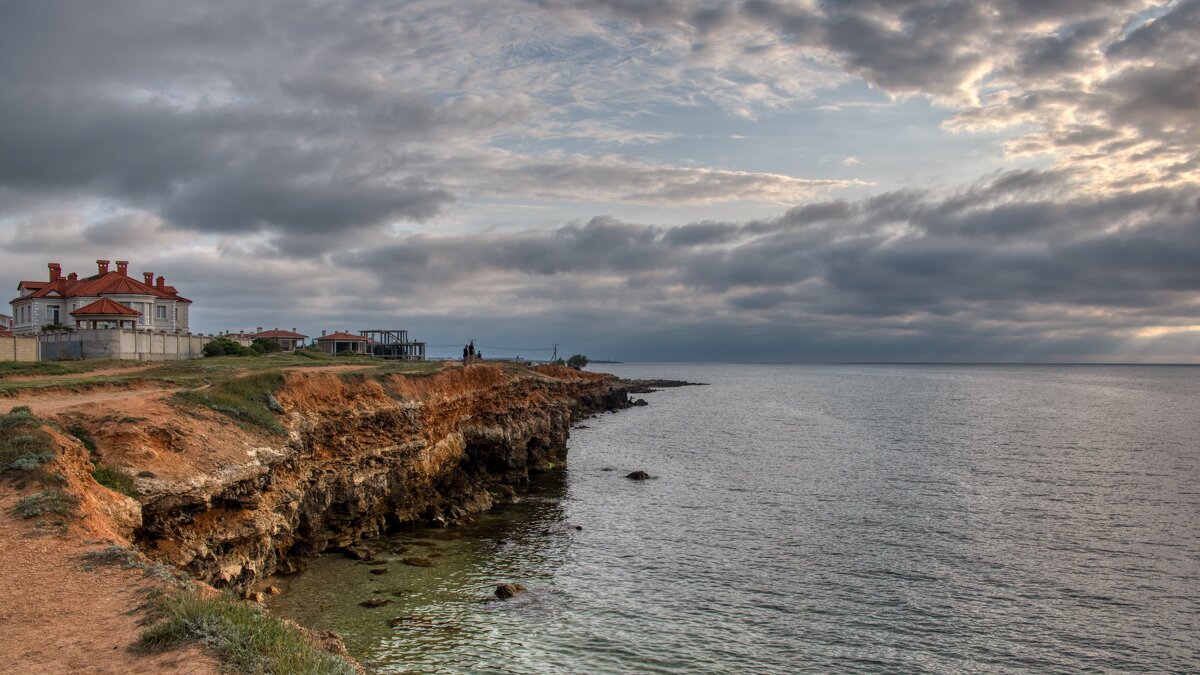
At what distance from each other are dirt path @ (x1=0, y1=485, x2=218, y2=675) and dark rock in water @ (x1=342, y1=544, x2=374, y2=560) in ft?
45.8

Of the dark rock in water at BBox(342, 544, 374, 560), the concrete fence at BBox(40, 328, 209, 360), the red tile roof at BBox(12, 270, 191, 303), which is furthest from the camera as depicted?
the red tile roof at BBox(12, 270, 191, 303)

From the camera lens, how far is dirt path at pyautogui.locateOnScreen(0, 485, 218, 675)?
9.95 m

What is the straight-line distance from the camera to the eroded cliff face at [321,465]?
20.0 meters

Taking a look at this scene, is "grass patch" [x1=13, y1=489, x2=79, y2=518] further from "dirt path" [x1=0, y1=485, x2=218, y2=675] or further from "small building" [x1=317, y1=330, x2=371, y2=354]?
"small building" [x1=317, y1=330, x2=371, y2=354]

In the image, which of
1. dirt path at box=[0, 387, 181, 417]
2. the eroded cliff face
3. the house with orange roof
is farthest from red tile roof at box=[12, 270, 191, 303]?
dirt path at box=[0, 387, 181, 417]

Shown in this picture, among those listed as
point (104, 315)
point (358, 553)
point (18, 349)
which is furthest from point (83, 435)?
point (104, 315)

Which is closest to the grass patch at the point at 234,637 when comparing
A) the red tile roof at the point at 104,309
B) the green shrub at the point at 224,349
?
the green shrub at the point at 224,349

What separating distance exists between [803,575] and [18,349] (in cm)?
4961

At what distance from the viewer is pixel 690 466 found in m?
55.0

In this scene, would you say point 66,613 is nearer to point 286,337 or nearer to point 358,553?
point 358,553

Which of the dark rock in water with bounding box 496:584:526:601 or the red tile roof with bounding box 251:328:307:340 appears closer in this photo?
the dark rock in water with bounding box 496:584:526:601

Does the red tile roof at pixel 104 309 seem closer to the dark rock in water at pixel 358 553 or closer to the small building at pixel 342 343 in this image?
the small building at pixel 342 343

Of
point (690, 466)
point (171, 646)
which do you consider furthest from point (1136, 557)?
point (171, 646)

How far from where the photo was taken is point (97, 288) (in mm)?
66812
